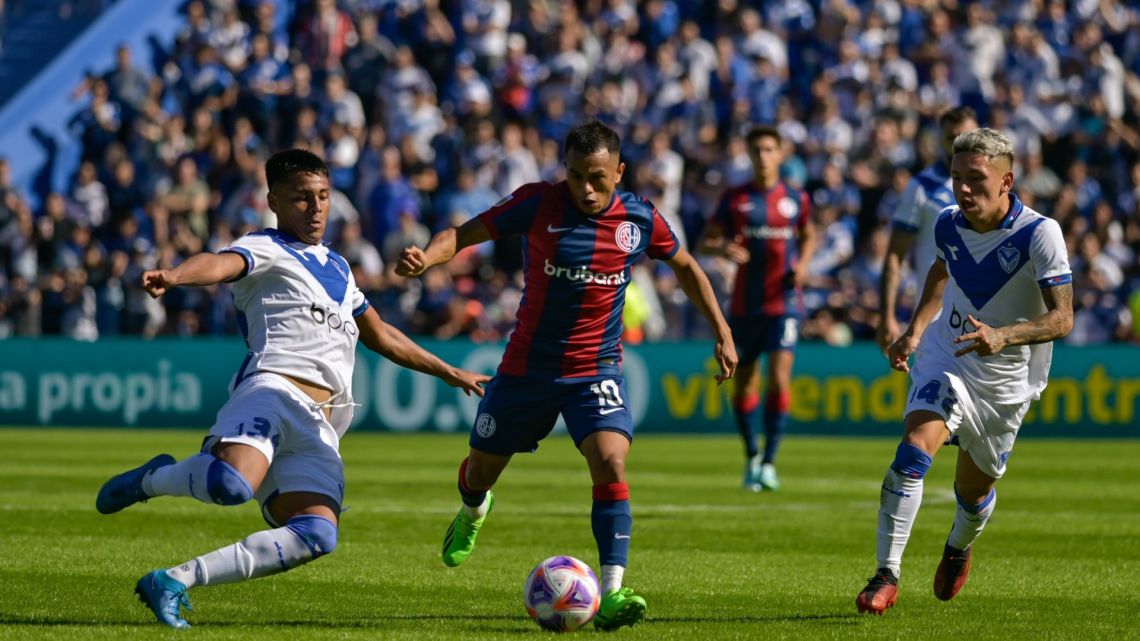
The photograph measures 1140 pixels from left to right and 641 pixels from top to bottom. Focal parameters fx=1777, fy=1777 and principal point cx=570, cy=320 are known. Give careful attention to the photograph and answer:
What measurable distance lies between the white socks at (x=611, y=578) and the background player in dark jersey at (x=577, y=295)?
402 millimetres

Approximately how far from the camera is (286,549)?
6.71 m

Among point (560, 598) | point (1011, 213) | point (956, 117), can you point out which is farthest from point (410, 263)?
point (956, 117)

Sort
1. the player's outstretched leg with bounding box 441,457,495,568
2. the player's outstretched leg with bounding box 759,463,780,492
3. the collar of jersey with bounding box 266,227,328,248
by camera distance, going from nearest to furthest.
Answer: the collar of jersey with bounding box 266,227,328,248, the player's outstretched leg with bounding box 441,457,495,568, the player's outstretched leg with bounding box 759,463,780,492

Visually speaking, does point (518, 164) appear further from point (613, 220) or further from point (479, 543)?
point (613, 220)

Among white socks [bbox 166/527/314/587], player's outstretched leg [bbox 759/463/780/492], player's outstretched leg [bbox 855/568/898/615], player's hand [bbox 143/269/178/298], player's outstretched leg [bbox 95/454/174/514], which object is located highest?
player's hand [bbox 143/269/178/298]

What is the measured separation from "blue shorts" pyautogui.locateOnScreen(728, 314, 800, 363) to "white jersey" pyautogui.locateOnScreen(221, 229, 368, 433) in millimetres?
7489

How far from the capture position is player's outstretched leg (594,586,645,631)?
6.95m

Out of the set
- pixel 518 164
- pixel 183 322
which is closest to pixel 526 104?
pixel 518 164

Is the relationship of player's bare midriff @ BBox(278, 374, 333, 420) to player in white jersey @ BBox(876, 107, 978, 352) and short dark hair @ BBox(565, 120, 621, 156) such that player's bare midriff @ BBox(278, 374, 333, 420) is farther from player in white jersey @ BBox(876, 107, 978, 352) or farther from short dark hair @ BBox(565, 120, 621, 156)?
player in white jersey @ BBox(876, 107, 978, 352)

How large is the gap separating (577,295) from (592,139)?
2.51ft

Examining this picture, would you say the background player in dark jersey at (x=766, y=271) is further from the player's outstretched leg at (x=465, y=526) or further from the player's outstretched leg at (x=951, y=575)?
the player's outstretched leg at (x=951, y=575)

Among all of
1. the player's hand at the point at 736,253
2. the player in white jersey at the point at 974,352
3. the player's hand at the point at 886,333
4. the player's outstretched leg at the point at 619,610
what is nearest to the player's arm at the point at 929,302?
the player in white jersey at the point at 974,352

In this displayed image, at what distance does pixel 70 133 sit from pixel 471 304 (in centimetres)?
756

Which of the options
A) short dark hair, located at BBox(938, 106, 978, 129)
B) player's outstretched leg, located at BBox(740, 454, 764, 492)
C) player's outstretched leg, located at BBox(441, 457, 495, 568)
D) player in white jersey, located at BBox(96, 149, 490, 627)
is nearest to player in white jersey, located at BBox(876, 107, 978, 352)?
short dark hair, located at BBox(938, 106, 978, 129)
